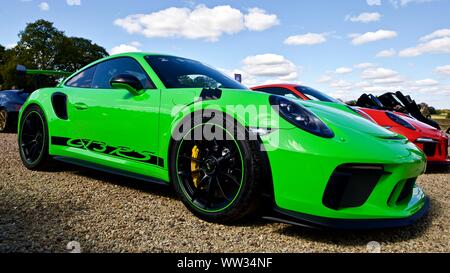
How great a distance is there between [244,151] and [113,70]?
202cm

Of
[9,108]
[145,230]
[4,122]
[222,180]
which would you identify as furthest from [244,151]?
[4,122]

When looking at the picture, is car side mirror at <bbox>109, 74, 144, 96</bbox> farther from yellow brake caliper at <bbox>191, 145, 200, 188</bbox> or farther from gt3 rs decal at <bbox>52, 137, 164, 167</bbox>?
yellow brake caliper at <bbox>191, 145, 200, 188</bbox>

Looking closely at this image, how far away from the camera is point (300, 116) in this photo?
2.54 m

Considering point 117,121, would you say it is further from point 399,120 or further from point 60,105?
point 399,120

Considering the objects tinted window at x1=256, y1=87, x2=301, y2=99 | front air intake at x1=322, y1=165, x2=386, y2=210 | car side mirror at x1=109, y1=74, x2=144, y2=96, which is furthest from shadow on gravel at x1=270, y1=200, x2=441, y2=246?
tinted window at x1=256, y1=87, x2=301, y2=99

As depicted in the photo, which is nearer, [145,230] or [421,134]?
[145,230]

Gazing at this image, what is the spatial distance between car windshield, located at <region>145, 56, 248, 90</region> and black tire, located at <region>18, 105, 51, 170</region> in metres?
1.64

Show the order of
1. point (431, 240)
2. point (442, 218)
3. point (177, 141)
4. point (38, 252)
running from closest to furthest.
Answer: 1. point (38, 252)
2. point (431, 240)
3. point (177, 141)
4. point (442, 218)

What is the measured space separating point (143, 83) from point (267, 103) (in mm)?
1302

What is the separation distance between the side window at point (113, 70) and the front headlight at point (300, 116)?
139 cm

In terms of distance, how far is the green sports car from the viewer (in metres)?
2.32
